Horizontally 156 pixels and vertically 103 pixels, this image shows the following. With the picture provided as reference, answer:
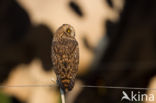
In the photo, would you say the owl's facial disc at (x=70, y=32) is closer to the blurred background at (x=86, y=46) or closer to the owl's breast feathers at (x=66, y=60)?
the owl's breast feathers at (x=66, y=60)

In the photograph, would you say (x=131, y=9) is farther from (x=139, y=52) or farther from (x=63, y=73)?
(x=63, y=73)

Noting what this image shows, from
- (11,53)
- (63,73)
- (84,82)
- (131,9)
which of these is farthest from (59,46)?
(131,9)
